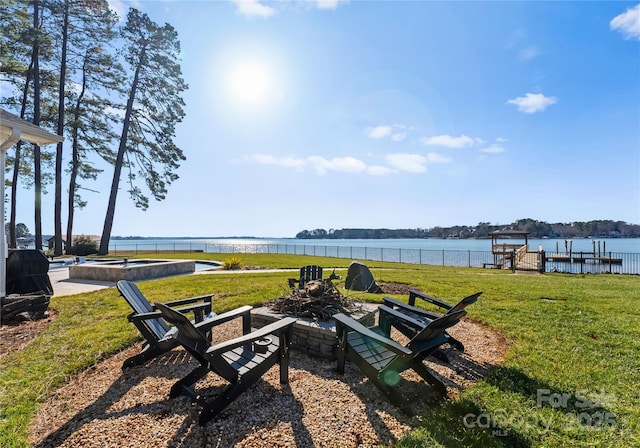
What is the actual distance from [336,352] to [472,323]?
2.47 meters

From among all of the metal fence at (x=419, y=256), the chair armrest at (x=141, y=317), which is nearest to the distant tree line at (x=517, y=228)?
the metal fence at (x=419, y=256)

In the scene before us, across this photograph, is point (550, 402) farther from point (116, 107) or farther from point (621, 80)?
point (116, 107)

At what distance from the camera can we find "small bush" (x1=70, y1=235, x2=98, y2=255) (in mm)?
17000

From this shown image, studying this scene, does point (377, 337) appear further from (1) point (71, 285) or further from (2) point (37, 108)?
(2) point (37, 108)

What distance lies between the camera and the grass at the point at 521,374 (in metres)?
1.94

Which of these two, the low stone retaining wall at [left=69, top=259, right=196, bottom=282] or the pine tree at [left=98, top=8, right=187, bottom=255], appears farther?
the pine tree at [left=98, top=8, right=187, bottom=255]

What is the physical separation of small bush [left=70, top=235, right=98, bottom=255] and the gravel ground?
705 inches

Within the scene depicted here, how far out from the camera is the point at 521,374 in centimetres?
271

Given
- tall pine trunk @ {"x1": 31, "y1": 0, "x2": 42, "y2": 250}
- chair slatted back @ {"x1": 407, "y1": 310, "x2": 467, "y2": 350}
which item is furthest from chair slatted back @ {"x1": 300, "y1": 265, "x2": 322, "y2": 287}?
tall pine trunk @ {"x1": 31, "y1": 0, "x2": 42, "y2": 250}

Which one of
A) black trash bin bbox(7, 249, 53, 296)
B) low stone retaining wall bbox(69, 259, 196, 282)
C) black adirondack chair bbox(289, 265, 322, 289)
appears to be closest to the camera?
black adirondack chair bbox(289, 265, 322, 289)

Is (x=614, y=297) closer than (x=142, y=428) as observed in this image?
No

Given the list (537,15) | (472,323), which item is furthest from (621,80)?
(472,323)

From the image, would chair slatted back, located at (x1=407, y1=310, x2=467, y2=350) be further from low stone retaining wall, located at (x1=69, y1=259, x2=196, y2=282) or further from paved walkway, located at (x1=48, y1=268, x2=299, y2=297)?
low stone retaining wall, located at (x1=69, y1=259, x2=196, y2=282)

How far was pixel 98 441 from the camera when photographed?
188cm
